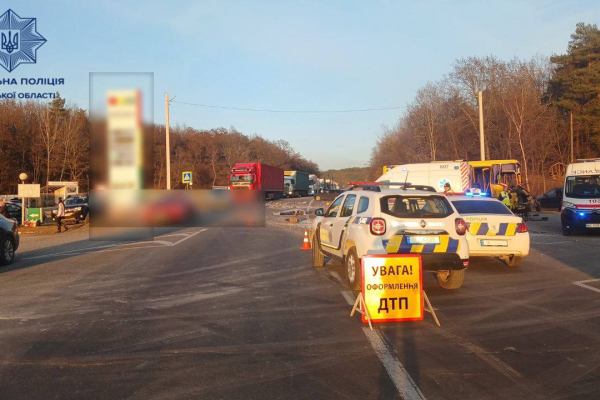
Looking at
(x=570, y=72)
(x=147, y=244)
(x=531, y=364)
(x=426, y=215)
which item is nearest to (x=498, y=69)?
(x=570, y=72)

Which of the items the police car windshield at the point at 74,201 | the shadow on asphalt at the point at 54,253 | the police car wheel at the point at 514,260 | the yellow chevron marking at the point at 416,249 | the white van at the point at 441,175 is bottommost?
the shadow on asphalt at the point at 54,253

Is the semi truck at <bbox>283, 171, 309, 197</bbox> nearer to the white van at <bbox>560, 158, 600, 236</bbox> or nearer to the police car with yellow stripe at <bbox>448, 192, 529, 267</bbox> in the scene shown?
the white van at <bbox>560, 158, 600, 236</bbox>

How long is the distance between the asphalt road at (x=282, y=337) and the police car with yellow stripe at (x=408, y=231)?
54cm

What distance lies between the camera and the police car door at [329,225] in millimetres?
10742

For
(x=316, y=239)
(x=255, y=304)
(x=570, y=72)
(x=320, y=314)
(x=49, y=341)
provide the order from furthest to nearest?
(x=570, y=72), (x=316, y=239), (x=255, y=304), (x=320, y=314), (x=49, y=341)

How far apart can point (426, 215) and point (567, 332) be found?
2959 millimetres

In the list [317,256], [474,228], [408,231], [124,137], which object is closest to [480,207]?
[474,228]

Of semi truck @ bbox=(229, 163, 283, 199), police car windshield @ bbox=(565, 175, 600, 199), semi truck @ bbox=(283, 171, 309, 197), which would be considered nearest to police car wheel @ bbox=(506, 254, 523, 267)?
police car windshield @ bbox=(565, 175, 600, 199)

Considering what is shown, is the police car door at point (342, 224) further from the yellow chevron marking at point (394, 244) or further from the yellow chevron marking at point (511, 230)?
the yellow chevron marking at point (511, 230)

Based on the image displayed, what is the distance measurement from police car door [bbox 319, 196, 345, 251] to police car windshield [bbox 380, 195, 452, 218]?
179cm

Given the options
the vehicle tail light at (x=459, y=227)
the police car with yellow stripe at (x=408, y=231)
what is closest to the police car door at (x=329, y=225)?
the police car with yellow stripe at (x=408, y=231)

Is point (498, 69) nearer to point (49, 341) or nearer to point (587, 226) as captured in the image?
point (587, 226)

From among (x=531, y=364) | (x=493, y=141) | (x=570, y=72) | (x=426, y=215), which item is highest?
(x=570, y=72)

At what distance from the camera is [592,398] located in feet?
14.4
